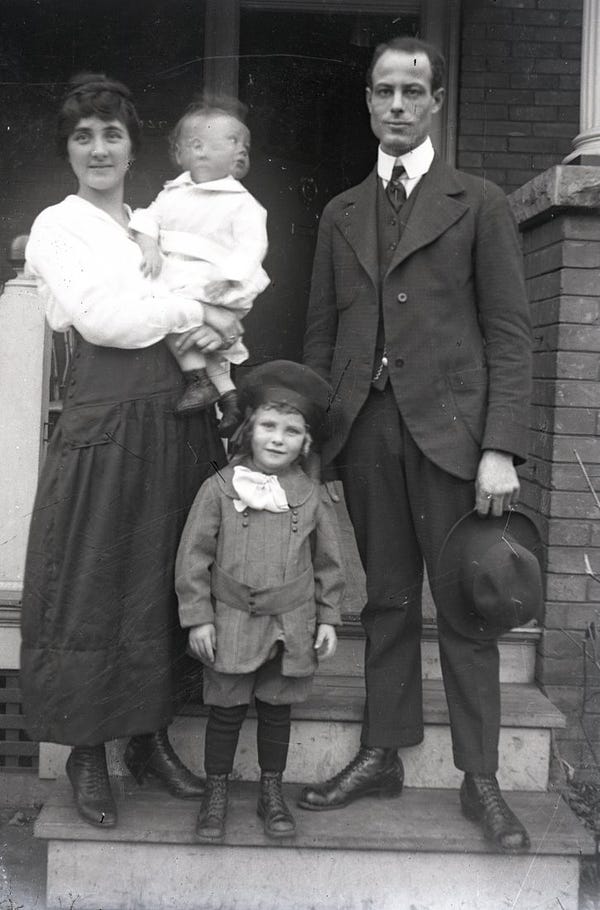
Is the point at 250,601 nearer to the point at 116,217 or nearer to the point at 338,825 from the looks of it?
the point at 338,825

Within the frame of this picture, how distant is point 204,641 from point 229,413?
661 millimetres

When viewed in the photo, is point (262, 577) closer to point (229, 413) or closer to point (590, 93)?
point (229, 413)

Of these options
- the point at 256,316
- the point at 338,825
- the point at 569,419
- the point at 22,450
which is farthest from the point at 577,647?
the point at 256,316

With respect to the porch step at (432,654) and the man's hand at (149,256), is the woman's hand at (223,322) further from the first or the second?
the porch step at (432,654)

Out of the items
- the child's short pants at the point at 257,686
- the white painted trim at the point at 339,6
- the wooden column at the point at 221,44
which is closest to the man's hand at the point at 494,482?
the child's short pants at the point at 257,686

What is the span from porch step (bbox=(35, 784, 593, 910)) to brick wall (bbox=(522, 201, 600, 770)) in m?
0.70

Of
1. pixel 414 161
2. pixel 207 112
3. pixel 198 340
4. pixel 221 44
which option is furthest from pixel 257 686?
pixel 221 44

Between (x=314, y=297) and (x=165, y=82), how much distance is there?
2.46m

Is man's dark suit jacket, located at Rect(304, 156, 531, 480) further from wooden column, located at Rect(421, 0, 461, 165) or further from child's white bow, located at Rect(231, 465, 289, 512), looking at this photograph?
wooden column, located at Rect(421, 0, 461, 165)

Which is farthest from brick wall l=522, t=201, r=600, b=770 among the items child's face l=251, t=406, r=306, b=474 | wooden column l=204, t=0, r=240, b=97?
wooden column l=204, t=0, r=240, b=97

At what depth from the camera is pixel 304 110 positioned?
4.64 meters

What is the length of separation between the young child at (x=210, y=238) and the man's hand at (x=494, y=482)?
73cm

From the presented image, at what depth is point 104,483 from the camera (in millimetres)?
2551

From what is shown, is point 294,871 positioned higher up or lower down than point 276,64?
lower down
